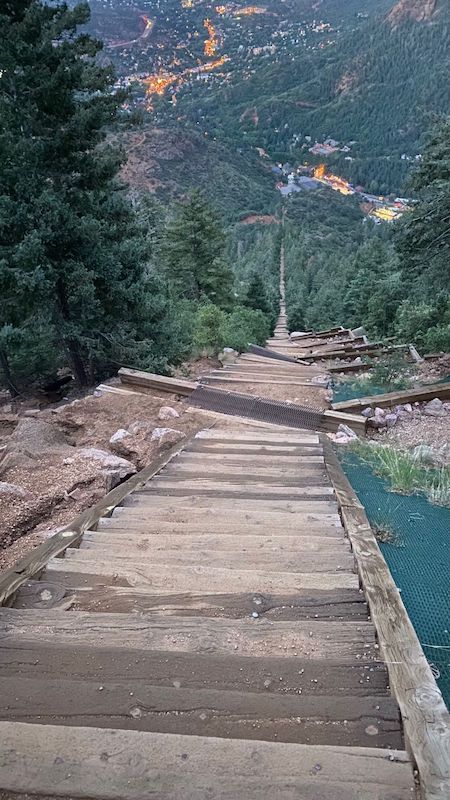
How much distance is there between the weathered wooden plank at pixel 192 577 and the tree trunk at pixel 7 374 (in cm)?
832

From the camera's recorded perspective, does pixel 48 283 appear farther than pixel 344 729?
Yes

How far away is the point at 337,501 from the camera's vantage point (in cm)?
302

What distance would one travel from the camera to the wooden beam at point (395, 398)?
5949 millimetres

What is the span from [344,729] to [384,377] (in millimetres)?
6990

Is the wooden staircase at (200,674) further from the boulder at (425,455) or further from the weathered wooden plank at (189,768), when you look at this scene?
the boulder at (425,455)

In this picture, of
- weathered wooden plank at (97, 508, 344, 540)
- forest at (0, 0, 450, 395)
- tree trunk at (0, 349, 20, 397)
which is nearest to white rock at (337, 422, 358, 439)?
weathered wooden plank at (97, 508, 344, 540)

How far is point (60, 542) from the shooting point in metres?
2.37

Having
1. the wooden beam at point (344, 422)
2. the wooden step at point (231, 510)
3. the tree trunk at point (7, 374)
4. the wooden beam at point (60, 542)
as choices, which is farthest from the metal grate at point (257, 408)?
the tree trunk at point (7, 374)

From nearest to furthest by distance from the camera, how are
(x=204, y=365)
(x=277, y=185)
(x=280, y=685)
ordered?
1. (x=280, y=685)
2. (x=204, y=365)
3. (x=277, y=185)

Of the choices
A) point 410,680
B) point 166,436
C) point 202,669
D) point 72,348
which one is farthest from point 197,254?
point 410,680

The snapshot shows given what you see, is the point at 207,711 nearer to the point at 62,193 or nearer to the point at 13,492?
the point at 13,492

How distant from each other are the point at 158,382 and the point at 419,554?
4.44 meters

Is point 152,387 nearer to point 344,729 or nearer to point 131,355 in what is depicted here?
point 131,355

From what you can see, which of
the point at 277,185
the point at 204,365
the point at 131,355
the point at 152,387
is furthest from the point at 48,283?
the point at 277,185
